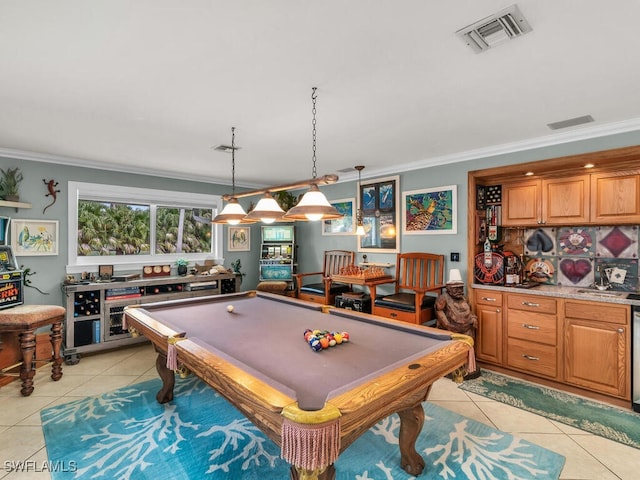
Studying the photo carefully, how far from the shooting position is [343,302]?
4.69 meters

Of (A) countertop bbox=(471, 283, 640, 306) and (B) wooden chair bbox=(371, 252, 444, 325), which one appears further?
(B) wooden chair bbox=(371, 252, 444, 325)

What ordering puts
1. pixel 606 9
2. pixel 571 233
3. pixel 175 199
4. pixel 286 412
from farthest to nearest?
1. pixel 175 199
2. pixel 571 233
3. pixel 606 9
4. pixel 286 412

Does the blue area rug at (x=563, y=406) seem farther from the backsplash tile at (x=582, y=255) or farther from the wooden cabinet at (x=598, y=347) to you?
the backsplash tile at (x=582, y=255)

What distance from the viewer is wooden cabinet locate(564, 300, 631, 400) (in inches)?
115

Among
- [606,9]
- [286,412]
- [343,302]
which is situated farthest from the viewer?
[343,302]

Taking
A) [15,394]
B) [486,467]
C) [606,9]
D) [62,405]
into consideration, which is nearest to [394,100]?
[606,9]

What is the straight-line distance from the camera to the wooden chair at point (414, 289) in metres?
3.83

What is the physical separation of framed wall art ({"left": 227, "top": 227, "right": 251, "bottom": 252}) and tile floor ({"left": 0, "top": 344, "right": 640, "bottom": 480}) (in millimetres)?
2346

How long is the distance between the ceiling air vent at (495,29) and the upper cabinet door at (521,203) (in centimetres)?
253

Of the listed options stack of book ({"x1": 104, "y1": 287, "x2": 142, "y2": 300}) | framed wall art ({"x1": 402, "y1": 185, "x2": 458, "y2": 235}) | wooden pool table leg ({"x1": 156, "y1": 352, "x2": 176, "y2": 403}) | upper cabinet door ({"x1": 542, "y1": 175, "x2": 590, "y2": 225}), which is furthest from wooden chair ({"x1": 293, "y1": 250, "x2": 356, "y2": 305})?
upper cabinet door ({"x1": 542, "y1": 175, "x2": 590, "y2": 225})

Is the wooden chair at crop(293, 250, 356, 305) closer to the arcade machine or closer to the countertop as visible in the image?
the countertop

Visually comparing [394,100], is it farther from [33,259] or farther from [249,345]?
[33,259]

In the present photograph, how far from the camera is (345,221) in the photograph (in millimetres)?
5488

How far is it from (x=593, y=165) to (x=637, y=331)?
5.29 feet
